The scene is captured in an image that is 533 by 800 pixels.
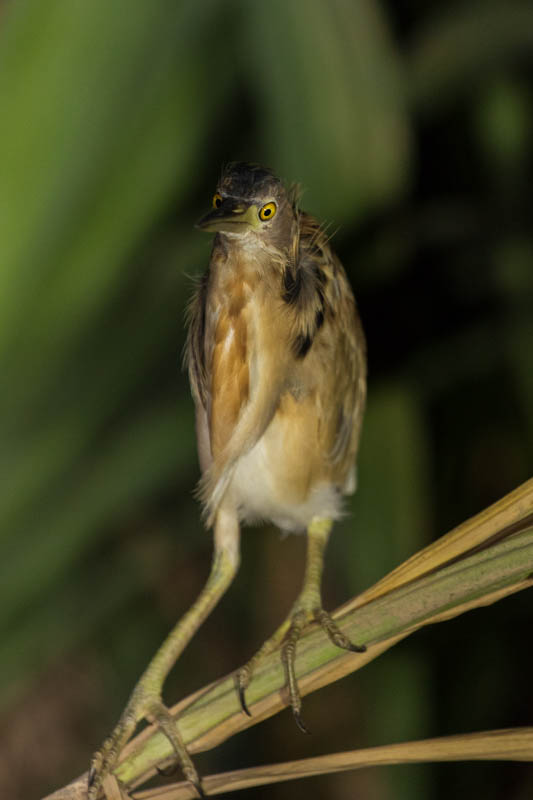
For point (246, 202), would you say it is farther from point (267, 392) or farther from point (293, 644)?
point (293, 644)

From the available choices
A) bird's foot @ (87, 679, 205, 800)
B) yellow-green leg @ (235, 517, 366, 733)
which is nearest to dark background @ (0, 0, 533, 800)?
yellow-green leg @ (235, 517, 366, 733)

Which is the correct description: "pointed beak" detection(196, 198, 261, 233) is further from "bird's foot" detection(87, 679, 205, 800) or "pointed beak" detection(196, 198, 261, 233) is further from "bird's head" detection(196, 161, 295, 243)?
"bird's foot" detection(87, 679, 205, 800)

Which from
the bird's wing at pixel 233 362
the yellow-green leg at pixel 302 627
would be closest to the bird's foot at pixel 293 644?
the yellow-green leg at pixel 302 627

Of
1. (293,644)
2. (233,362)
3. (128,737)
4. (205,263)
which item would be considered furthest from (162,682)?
(205,263)

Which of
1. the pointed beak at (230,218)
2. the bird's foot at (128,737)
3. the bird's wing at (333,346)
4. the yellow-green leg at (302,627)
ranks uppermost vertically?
the bird's wing at (333,346)

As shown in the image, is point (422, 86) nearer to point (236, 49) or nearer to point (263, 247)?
point (236, 49)

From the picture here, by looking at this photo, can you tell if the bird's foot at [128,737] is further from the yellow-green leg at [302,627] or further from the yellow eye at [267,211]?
the yellow eye at [267,211]

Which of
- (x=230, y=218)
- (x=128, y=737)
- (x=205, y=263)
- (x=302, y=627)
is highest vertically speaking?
(x=205, y=263)
